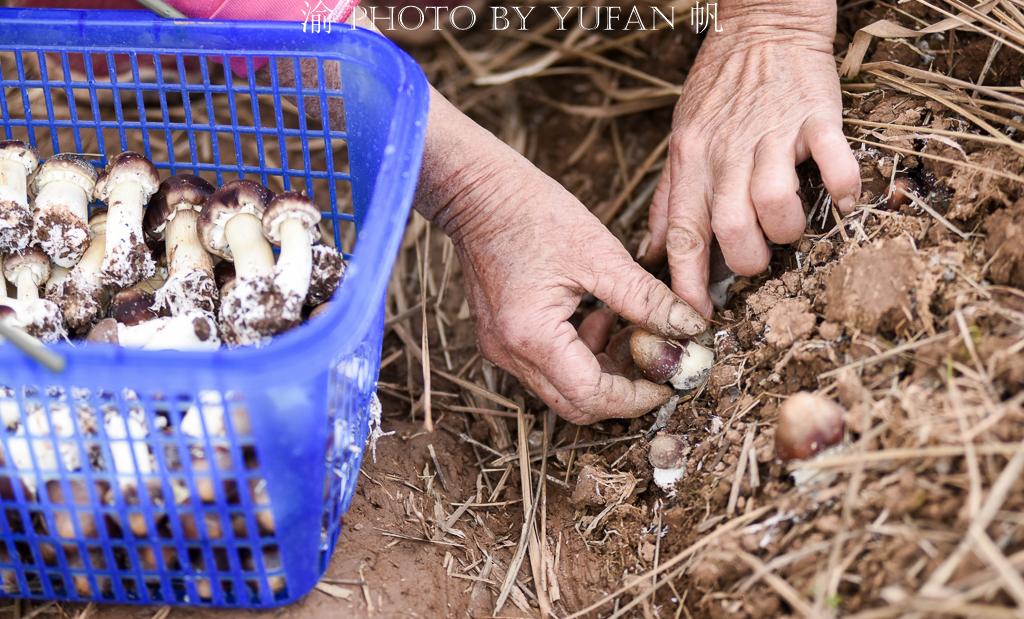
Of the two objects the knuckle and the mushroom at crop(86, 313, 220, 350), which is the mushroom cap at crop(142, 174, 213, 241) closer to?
the mushroom at crop(86, 313, 220, 350)

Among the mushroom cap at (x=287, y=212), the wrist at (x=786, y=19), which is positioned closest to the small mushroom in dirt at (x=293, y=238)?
the mushroom cap at (x=287, y=212)

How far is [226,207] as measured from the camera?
140 cm

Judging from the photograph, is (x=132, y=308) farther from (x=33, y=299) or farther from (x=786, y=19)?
(x=786, y=19)

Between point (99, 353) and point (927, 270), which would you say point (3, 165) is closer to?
point (99, 353)


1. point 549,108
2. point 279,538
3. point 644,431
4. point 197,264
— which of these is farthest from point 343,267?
point 549,108

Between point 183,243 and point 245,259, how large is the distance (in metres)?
0.16

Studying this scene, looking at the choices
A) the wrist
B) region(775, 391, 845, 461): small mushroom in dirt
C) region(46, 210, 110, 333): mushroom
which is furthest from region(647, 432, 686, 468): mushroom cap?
region(46, 210, 110, 333): mushroom

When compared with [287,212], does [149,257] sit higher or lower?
lower

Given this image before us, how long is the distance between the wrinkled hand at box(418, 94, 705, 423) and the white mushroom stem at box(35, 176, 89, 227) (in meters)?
Result: 0.57

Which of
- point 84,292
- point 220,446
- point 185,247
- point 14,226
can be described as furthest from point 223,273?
point 220,446

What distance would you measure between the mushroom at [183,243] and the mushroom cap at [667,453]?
28.5 inches

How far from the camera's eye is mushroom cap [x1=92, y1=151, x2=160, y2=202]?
146 centimetres

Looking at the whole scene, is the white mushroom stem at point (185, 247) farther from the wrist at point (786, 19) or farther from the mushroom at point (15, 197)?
the wrist at point (786, 19)

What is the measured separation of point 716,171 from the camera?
60.8 inches
